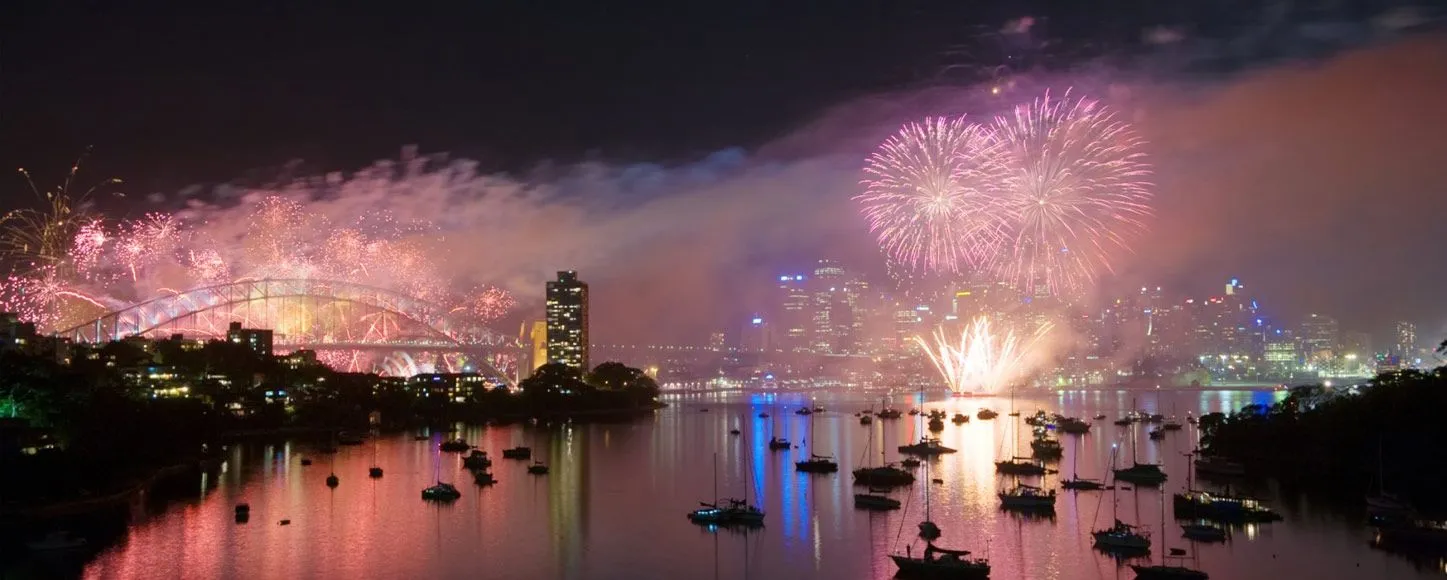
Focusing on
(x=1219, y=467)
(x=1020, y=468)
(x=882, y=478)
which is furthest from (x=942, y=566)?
(x=1219, y=467)

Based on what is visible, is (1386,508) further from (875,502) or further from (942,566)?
(942,566)

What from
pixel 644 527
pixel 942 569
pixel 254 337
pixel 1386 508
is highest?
pixel 254 337

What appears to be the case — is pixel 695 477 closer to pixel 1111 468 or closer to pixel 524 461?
pixel 524 461

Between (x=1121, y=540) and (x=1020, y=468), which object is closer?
(x=1121, y=540)

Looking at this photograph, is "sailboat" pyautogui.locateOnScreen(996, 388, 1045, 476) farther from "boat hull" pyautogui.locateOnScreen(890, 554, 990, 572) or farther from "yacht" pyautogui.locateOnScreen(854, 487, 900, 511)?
"boat hull" pyautogui.locateOnScreen(890, 554, 990, 572)

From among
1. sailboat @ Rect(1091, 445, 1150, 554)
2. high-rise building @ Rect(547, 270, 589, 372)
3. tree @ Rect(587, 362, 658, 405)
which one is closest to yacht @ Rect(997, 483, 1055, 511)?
sailboat @ Rect(1091, 445, 1150, 554)

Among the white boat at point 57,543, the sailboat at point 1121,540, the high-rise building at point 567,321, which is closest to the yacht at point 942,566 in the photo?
the sailboat at point 1121,540

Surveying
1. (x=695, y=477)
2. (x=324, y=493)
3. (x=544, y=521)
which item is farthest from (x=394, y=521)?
(x=695, y=477)
